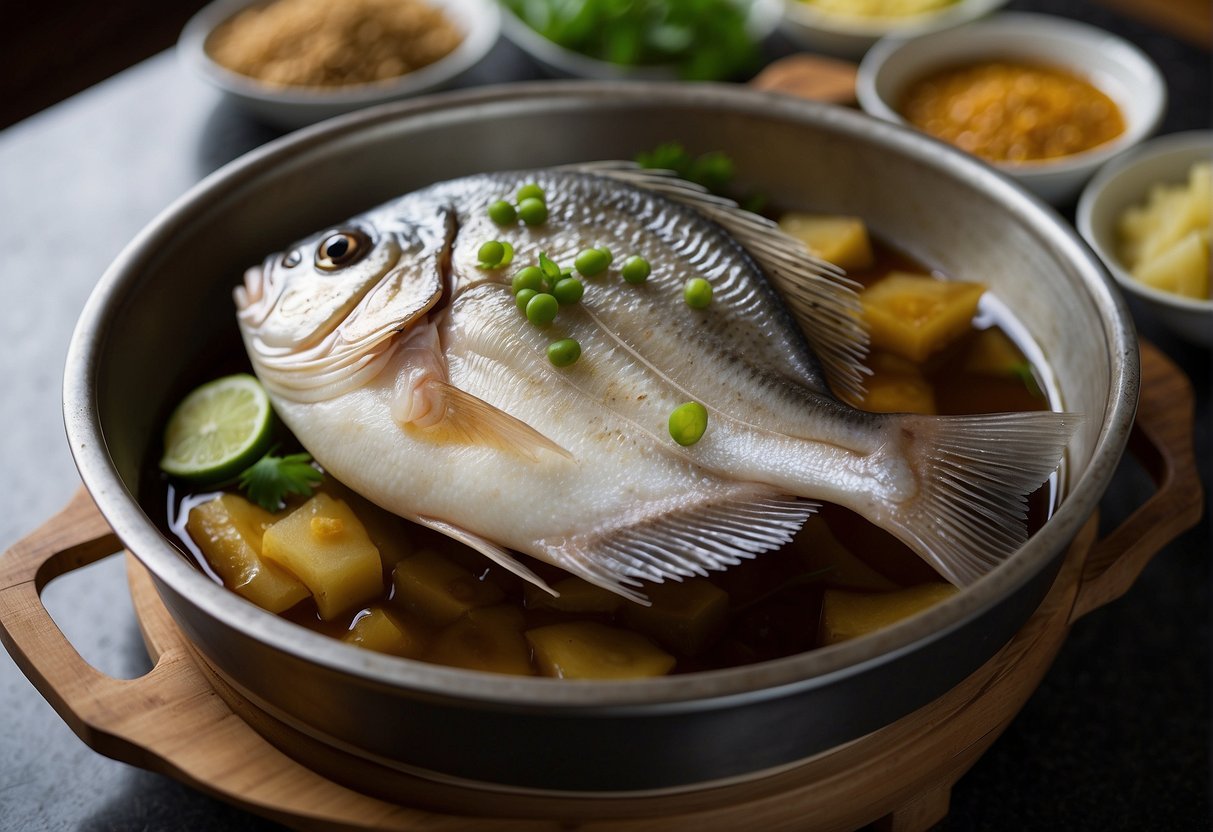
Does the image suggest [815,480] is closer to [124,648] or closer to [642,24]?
[124,648]

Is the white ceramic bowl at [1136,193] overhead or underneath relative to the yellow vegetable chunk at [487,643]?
underneath

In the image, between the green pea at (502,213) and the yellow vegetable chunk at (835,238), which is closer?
the green pea at (502,213)

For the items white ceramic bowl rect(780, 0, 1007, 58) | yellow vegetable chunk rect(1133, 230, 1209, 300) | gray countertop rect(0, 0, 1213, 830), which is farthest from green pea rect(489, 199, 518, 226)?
white ceramic bowl rect(780, 0, 1007, 58)

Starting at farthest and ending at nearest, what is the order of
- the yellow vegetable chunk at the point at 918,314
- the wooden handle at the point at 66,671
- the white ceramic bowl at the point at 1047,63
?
the white ceramic bowl at the point at 1047,63 < the yellow vegetable chunk at the point at 918,314 < the wooden handle at the point at 66,671

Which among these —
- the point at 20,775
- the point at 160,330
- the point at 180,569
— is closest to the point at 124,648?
the point at 20,775

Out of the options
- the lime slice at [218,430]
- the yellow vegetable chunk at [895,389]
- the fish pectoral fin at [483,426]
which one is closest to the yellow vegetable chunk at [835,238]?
the yellow vegetable chunk at [895,389]

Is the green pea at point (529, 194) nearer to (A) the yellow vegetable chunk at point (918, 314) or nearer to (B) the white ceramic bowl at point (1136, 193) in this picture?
(A) the yellow vegetable chunk at point (918, 314)

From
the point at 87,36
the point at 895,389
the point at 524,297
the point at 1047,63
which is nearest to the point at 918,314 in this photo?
the point at 895,389

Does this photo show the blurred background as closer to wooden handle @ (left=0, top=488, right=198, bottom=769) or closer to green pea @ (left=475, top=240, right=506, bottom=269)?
wooden handle @ (left=0, top=488, right=198, bottom=769)
